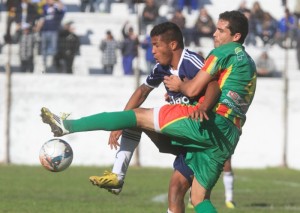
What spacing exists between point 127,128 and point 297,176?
1757 centimetres

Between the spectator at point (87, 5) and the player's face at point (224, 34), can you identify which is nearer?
the player's face at point (224, 34)

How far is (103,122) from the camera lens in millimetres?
10695

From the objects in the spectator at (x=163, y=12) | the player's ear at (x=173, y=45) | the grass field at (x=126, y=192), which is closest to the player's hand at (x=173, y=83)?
the player's ear at (x=173, y=45)

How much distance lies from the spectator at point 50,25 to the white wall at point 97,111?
3.17 ft

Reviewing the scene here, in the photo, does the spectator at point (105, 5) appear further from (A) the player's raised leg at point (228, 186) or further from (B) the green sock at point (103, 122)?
(B) the green sock at point (103, 122)

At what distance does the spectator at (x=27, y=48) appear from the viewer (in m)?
30.9

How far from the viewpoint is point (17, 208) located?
16.6 m

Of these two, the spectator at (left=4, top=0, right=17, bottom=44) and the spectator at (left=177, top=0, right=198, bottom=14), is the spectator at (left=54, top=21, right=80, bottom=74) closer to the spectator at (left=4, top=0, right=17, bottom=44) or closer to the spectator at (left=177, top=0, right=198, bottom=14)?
the spectator at (left=4, top=0, right=17, bottom=44)

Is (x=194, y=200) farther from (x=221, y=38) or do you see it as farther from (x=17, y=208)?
(x=17, y=208)

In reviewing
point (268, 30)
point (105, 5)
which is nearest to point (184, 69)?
point (268, 30)

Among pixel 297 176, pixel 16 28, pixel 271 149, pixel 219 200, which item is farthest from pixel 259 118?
pixel 219 200

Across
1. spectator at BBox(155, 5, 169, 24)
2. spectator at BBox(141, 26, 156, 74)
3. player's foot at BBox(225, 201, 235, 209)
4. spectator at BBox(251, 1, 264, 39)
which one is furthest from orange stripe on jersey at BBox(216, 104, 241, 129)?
spectator at BBox(251, 1, 264, 39)

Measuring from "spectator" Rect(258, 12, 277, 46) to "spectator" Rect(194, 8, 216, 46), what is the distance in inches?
62.6

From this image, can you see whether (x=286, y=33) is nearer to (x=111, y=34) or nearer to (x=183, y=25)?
(x=183, y=25)
